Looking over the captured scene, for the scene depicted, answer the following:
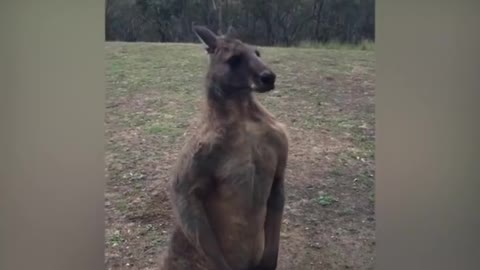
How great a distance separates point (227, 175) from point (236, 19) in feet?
1.63

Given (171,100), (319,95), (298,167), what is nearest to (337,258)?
(298,167)

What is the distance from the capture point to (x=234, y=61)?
2.14 m

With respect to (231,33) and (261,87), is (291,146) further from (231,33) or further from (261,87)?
(231,33)

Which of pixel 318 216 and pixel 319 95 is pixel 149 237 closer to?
pixel 318 216

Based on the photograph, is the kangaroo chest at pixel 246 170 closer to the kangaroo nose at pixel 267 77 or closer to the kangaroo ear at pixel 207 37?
the kangaroo nose at pixel 267 77

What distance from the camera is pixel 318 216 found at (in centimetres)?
226

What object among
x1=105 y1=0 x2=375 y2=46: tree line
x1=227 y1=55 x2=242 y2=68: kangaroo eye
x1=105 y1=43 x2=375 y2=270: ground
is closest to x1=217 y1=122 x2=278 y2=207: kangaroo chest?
x1=105 y1=43 x2=375 y2=270: ground

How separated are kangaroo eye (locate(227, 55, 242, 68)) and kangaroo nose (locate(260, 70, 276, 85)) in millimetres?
83

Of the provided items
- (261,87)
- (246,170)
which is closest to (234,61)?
(261,87)

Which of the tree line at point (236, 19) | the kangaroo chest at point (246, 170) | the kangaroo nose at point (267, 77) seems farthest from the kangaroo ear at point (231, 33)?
the kangaroo chest at point (246, 170)

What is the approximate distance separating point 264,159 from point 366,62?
49 cm

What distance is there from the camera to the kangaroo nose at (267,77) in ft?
A: 7.14
